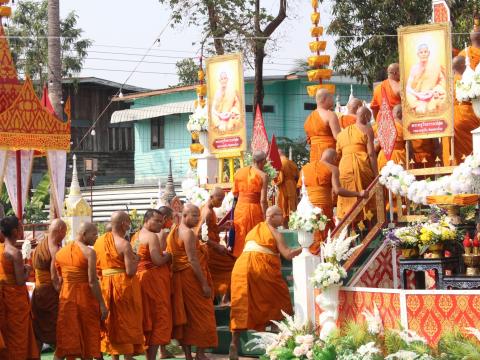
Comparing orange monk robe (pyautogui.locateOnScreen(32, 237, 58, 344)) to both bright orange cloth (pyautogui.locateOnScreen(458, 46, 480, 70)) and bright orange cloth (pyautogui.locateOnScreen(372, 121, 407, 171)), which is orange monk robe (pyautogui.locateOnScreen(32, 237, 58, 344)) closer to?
bright orange cloth (pyautogui.locateOnScreen(372, 121, 407, 171))

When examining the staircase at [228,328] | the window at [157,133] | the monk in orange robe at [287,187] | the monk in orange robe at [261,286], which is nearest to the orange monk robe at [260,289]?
the monk in orange robe at [261,286]

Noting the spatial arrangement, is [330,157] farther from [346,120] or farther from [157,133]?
[157,133]

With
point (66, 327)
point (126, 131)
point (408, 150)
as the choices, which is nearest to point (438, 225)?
point (408, 150)

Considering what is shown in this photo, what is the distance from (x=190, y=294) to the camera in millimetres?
11516

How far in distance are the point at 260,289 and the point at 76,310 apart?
2.00 m

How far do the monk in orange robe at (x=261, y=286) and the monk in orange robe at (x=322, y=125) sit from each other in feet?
10.3

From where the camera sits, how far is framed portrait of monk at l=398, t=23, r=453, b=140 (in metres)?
12.6

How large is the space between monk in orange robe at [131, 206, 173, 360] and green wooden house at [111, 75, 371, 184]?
19.9m

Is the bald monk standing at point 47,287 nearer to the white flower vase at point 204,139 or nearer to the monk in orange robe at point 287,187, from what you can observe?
the monk in orange robe at point 287,187

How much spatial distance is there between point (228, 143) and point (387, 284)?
449cm

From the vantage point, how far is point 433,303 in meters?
9.83

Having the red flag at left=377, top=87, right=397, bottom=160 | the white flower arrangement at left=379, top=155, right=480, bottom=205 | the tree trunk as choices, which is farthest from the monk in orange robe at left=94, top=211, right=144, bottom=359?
the tree trunk

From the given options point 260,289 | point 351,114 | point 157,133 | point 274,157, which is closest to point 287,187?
point 274,157

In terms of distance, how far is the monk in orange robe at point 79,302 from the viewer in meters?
10.9
